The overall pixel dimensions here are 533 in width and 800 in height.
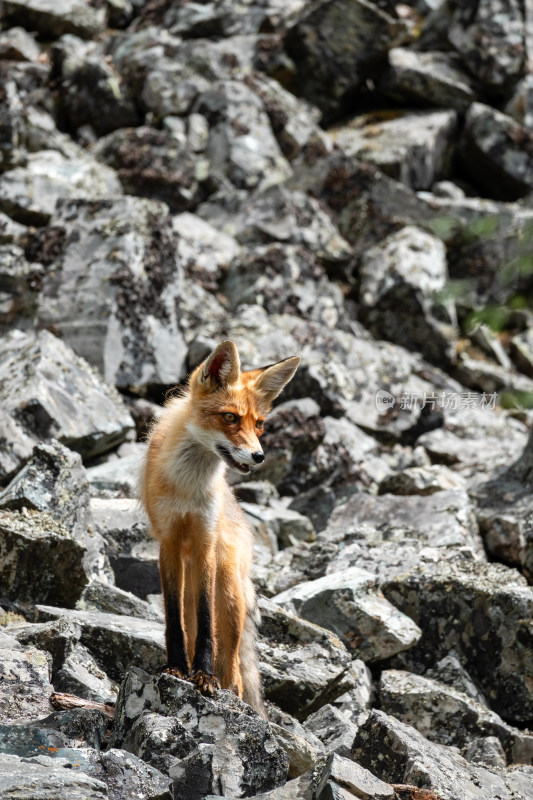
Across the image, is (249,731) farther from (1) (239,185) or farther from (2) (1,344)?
→ (1) (239,185)

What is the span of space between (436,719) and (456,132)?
21140mm

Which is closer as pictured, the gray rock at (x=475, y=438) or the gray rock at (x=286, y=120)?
the gray rock at (x=475, y=438)

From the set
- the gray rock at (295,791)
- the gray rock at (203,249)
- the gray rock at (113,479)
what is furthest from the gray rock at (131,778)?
the gray rock at (203,249)

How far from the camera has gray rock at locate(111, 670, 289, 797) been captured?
5375 millimetres

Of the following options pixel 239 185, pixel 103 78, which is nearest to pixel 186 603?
pixel 239 185

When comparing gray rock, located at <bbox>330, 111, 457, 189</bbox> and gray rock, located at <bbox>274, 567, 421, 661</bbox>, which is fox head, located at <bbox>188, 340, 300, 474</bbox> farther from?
gray rock, located at <bbox>330, 111, 457, 189</bbox>

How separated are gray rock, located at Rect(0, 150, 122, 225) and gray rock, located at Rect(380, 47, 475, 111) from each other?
10.6 m

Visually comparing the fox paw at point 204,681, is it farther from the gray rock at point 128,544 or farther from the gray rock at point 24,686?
the gray rock at point 128,544

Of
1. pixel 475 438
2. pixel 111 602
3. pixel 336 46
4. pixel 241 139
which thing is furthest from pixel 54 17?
pixel 111 602

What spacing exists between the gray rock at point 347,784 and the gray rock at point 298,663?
5.87ft

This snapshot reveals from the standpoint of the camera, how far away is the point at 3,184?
1686cm

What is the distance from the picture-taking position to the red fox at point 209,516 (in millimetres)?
6469

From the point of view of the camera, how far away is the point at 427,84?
25438 millimetres

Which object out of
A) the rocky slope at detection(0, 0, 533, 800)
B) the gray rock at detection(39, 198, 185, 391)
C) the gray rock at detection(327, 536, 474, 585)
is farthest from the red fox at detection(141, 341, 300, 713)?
the gray rock at detection(39, 198, 185, 391)
